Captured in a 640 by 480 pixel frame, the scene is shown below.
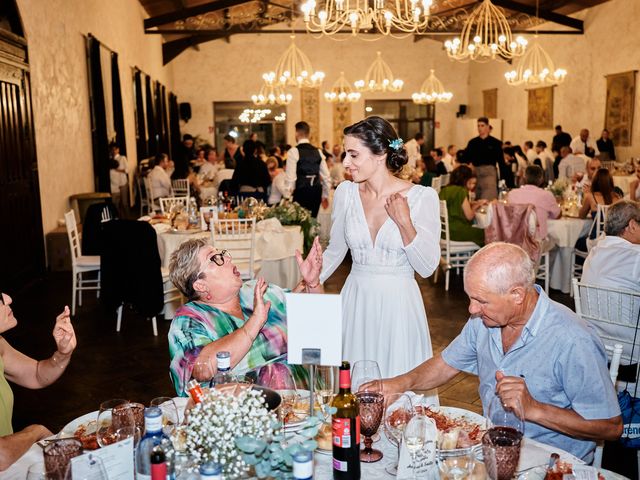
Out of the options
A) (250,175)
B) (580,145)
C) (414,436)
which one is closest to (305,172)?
(250,175)

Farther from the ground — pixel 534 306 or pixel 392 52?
pixel 392 52

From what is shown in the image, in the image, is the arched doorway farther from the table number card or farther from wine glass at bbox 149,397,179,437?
the table number card

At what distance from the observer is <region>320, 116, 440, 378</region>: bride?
2920 mm

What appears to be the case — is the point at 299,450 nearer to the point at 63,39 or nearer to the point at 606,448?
the point at 606,448

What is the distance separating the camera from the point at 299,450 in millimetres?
1318

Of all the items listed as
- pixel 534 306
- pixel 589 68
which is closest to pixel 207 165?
pixel 589 68

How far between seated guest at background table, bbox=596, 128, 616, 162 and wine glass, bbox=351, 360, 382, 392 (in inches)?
525

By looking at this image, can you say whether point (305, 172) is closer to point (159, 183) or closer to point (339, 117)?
point (159, 183)

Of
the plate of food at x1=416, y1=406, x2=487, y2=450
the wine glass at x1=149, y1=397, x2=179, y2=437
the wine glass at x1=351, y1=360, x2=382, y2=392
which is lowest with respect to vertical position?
the plate of food at x1=416, y1=406, x2=487, y2=450

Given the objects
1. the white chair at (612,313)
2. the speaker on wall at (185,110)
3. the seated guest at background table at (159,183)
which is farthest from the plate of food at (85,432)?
the speaker on wall at (185,110)

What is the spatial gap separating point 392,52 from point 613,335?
19.3 m

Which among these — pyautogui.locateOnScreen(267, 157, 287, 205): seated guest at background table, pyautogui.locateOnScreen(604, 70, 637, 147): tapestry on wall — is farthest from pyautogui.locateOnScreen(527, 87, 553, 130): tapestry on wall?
pyautogui.locateOnScreen(267, 157, 287, 205): seated guest at background table

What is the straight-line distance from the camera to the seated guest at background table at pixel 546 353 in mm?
1960

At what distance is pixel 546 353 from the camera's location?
2.04 metres
